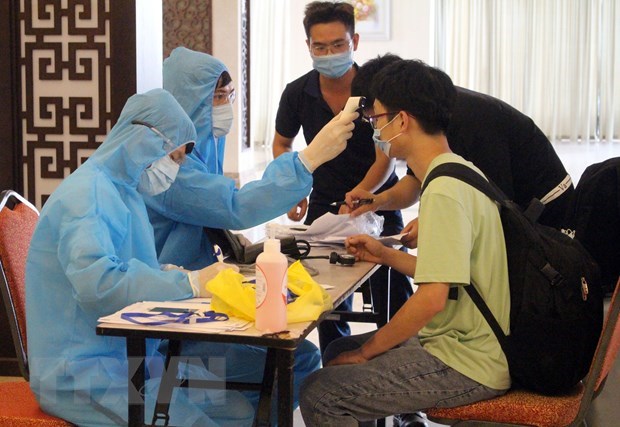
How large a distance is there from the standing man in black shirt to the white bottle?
5.19ft

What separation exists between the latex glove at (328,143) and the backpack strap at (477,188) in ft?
2.43

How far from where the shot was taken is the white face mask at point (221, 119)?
287cm

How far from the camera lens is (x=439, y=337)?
2078 millimetres

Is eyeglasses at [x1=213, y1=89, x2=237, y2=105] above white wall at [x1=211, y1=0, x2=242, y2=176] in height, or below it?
below

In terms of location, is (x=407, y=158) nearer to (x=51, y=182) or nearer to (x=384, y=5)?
(x=51, y=182)

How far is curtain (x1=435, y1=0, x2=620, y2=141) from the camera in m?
11.3

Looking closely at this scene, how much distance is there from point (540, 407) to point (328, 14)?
200 centimetres

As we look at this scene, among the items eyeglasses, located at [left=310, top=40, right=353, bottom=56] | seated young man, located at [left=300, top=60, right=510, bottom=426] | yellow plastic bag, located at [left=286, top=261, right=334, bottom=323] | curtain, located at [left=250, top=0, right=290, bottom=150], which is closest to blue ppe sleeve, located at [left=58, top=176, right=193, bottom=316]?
yellow plastic bag, located at [left=286, top=261, right=334, bottom=323]

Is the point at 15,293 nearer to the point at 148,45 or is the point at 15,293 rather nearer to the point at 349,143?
the point at 349,143

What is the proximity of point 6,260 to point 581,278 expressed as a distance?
1370mm

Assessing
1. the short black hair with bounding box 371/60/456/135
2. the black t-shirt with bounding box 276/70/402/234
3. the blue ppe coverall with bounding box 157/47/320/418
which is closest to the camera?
the short black hair with bounding box 371/60/456/135

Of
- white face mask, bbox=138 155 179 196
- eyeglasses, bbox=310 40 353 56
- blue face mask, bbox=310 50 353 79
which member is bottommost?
white face mask, bbox=138 155 179 196

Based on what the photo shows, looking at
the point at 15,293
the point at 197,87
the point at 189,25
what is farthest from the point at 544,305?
the point at 189,25

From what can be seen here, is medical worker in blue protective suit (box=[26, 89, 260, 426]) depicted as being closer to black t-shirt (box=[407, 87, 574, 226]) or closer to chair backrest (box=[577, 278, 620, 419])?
chair backrest (box=[577, 278, 620, 419])
